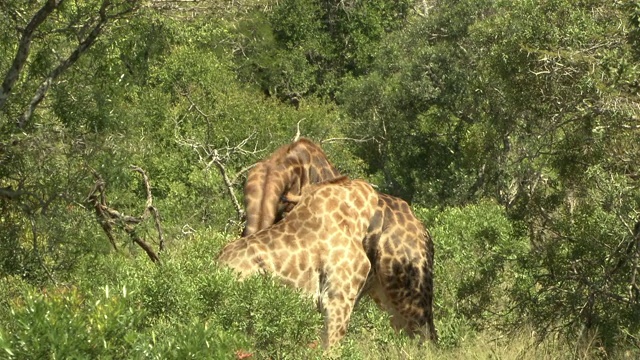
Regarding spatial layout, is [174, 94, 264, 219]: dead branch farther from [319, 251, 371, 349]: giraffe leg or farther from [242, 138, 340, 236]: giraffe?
[319, 251, 371, 349]: giraffe leg

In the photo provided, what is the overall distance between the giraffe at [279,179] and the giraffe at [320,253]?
22 centimetres

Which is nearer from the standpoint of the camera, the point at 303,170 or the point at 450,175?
the point at 303,170

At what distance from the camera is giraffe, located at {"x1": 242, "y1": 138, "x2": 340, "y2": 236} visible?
1073 cm

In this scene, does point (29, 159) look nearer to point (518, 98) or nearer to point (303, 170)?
point (303, 170)

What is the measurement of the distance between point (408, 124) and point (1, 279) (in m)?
26.2

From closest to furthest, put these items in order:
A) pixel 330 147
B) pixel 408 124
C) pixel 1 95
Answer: pixel 1 95, pixel 330 147, pixel 408 124

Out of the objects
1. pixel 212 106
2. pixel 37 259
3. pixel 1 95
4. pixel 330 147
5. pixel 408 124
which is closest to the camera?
pixel 1 95

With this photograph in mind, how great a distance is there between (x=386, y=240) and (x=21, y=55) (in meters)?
3.75

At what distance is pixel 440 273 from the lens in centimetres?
1553

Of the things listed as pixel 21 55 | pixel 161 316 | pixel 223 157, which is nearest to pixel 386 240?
pixel 161 316

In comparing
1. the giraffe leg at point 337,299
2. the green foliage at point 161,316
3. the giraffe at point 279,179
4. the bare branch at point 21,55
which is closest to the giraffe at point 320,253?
the giraffe leg at point 337,299

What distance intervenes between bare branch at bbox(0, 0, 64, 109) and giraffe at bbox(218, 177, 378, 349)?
2362 millimetres

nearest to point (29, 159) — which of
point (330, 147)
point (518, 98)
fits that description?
point (518, 98)

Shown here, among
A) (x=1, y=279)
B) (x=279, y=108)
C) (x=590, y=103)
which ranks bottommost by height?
(x=279, y=108)
